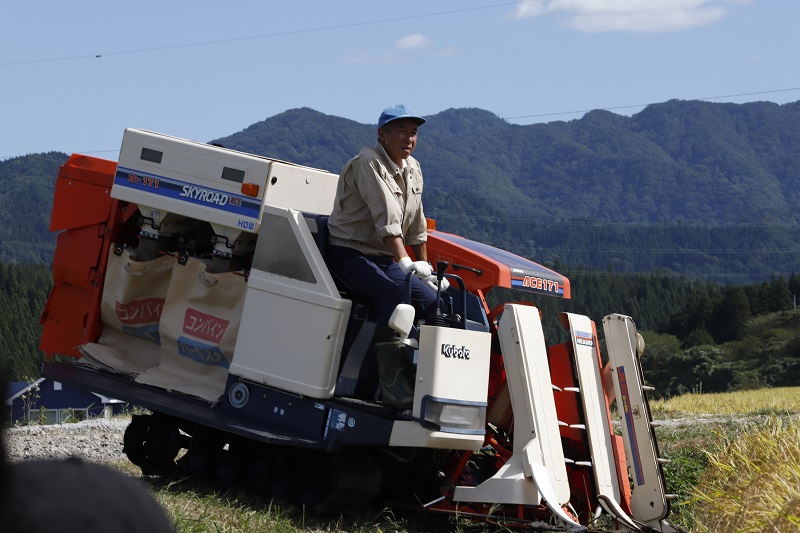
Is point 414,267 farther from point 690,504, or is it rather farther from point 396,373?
point 690,504

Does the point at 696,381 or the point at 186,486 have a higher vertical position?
the point at 186,486

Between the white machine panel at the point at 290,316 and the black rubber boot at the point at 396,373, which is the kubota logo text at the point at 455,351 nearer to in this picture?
the black rubber boot at the point at 396,373

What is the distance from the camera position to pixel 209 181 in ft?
27.3

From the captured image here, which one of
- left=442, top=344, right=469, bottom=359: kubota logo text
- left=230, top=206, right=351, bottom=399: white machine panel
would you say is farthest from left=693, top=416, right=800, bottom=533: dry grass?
left=230, top=206, right=351, bottom=399: white machine panel

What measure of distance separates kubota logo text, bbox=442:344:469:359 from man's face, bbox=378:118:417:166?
4.85ft

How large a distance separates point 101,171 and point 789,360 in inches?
2513

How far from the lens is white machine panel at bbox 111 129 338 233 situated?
8102 mm

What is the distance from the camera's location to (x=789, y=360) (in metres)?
67.2

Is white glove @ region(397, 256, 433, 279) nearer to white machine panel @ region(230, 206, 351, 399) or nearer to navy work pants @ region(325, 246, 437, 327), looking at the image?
navy work pants @ region(325, 246, 437, 327)

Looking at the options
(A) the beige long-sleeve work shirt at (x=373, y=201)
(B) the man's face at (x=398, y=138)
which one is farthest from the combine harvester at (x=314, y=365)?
(B) the man's face at (x=398, y=138)

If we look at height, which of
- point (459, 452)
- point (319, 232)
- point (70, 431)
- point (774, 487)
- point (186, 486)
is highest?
point (319, 232)

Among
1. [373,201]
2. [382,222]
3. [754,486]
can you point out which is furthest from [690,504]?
[373,201]

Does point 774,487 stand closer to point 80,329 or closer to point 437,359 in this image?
point 437,359

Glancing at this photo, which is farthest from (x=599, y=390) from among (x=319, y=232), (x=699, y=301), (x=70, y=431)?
(x=699, y=301)
